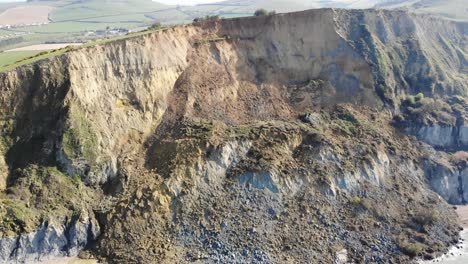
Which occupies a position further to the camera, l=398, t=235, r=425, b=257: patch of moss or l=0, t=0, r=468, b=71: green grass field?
l=0, t=0, r=468, b=71: green grass field

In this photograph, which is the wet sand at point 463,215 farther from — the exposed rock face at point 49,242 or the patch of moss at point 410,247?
the exposed rock face at point 49,242

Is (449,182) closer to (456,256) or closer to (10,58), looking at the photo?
(456,256)

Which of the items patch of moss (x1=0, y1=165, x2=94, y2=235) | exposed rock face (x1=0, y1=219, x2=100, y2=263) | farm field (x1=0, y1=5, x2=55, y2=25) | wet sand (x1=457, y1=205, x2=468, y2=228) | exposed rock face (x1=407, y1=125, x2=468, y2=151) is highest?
farm field (x1=0, y1=5, x2=55, y2=25)

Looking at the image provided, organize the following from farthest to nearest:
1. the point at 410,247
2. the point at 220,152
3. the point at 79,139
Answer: the point at 220,152
the point at 79,139
the point at 410,247

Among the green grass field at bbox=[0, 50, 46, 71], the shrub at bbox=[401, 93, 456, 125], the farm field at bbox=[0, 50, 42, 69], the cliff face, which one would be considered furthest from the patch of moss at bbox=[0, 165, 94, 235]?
the shrub at bbox=[401, 93, 456, 125]

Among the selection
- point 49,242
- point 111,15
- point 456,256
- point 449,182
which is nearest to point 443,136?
point 449,182

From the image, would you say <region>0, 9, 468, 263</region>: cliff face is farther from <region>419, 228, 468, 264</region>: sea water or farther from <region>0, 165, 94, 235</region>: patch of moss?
<region>419, 228, 468, 264</region>: sea water
